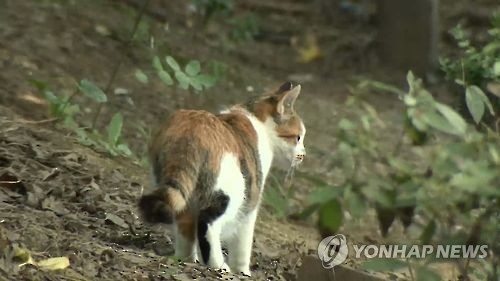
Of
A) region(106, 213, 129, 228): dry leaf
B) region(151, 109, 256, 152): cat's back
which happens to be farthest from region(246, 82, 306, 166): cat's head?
region(106, 213, 129, 228): dry leaf

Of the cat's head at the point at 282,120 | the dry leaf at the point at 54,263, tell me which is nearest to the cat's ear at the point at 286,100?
the cat's head at the point at 282,120

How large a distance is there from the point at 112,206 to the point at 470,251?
2691 millimetres

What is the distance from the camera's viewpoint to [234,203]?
511 centimetres

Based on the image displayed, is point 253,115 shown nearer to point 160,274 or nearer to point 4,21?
point 160,274

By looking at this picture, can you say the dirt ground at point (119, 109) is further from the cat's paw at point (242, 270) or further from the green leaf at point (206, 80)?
the green leaf at point (206, 80)

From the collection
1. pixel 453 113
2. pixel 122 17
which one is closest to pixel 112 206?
pixel 453 113

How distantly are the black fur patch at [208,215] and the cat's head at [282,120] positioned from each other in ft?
3.18

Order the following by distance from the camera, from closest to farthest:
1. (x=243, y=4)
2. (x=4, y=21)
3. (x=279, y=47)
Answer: (x=4, y=21)
(x=279, y=47)
(x=243, y=4)

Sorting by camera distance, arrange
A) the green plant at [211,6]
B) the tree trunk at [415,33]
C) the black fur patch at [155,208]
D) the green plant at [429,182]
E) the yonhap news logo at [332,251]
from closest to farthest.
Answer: the green plant at [429,182]
the black fur patch at [155,208]
the yonhap news logo at [332,251]
the green plant at [211,6]
the tree trunk at [415,33]

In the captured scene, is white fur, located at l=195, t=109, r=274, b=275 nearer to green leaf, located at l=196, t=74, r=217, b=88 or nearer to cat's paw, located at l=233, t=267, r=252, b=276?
cat's paw, located at l=233, t=267, r=252, b=276

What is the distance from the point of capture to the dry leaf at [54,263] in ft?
14.6

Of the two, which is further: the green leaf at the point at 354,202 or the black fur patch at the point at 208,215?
the black fur patch at the point at 208,215

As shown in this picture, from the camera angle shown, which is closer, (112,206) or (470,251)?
(470,251)

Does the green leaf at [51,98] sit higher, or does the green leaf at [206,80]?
the green leaf at [206,80]
